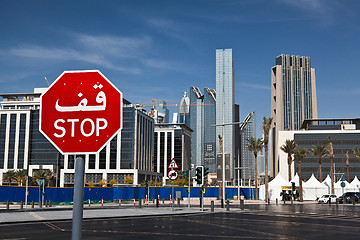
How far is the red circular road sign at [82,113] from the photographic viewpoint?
3.18m

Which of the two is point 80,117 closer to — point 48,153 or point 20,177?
point 20,177

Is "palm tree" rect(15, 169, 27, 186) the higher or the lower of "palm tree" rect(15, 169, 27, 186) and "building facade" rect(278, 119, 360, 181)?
the lower

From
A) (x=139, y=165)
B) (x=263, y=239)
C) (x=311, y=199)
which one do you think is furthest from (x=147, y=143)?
(x=263, y=239)

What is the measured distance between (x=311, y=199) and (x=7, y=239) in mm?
77183

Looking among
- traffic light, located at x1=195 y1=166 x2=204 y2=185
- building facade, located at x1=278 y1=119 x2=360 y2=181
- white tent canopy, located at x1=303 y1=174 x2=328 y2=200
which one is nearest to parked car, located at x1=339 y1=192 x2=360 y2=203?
white tent canopy, located at x1=303 y1=174 x2=328 y2=200

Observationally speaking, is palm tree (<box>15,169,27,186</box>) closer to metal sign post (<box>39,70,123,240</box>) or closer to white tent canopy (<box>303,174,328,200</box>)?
white tent canopy (<box>303,174,328,200</box>)

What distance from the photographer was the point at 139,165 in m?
147

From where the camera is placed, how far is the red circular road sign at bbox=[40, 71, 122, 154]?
318cm

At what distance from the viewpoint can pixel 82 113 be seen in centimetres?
320

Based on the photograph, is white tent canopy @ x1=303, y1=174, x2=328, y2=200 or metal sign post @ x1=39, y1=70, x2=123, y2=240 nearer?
metal sign post @ x1=39, y1=70, x2=123, y2=240

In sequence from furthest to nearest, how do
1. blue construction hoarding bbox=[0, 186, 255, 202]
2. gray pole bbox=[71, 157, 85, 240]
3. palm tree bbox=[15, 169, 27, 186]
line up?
1. palm tree bbox=[15, 169, 27, 186]
2. blue construction hoarding bbox=[0, 186, 255, 202]
3. gray pole bbox=[71, 157, 85, 240]

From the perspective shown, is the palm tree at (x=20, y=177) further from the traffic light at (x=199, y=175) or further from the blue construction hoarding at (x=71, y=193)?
the traffic light at (x=199, y=175)

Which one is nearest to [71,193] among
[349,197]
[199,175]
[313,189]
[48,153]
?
[199,175]

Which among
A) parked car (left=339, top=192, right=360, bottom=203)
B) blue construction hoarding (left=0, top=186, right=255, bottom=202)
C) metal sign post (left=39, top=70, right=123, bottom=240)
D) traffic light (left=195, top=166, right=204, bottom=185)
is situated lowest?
parked car (left=339, top=192, right=360, bottom=203)
